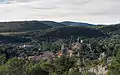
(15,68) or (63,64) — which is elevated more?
(63,64)

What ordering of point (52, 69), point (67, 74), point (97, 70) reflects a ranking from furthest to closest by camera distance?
point (97, 70)
point (52, 69)
point (67, 74)

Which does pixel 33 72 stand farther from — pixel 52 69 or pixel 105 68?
→ pixel 105 68

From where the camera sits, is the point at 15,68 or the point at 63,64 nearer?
the point at 63,64

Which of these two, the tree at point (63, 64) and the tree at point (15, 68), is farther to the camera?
the tree at point (15, 68)

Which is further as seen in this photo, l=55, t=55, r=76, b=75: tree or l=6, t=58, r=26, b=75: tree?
l=6, t=58, r=26, b=75: tree

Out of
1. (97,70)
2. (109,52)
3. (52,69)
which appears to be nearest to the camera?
(52,69)

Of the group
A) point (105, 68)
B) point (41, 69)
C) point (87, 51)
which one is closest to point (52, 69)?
point (41, 69)

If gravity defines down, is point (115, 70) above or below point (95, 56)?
above

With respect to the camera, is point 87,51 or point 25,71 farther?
point 87,51

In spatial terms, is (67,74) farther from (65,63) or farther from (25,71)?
(25,71)

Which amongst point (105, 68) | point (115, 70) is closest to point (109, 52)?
point (105, 68)
